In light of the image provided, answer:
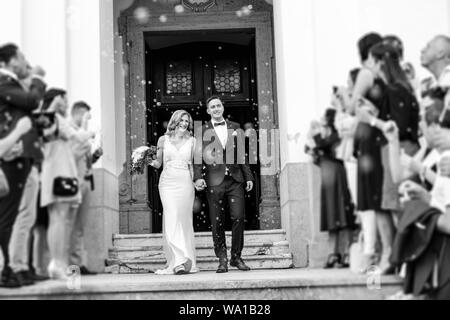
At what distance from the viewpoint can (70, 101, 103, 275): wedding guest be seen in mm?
2779

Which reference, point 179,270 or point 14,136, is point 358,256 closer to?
point 14,136

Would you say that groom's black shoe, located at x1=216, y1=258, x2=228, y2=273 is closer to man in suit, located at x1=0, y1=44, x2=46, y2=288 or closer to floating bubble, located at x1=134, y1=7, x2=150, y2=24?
man in suit, located at x1=0, y1=44, x2=46, y2=288

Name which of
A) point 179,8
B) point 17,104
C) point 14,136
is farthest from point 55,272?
point 179,8

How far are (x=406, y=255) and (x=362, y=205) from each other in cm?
28

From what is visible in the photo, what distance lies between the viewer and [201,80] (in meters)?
8.70

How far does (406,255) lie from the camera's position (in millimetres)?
2805

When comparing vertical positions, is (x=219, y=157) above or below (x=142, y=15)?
below

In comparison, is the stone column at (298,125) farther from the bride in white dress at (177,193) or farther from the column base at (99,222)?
the bride in white dress at (177,193)

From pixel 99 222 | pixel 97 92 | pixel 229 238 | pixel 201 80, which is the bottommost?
pixel 229 238

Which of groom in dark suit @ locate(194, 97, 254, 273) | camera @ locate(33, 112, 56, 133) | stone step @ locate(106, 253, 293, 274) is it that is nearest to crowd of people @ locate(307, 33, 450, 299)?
camera @ locate(33, 112, 56, 133)

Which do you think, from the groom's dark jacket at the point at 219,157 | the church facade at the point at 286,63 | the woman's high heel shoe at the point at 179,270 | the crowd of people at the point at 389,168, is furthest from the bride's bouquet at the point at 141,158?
the crowd of people at the point at 389,168

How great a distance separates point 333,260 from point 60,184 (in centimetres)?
105

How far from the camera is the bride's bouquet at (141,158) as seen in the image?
5531 mm
